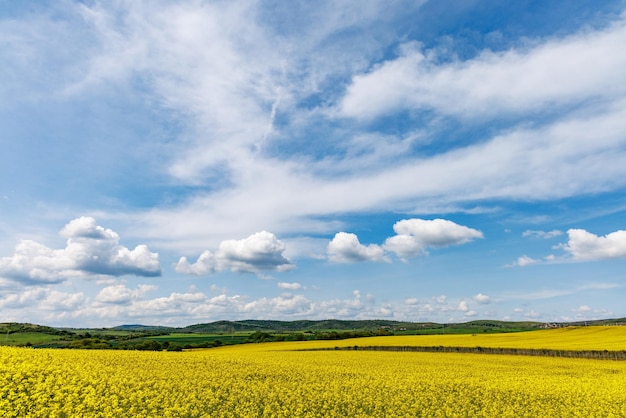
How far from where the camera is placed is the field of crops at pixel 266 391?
673 inches

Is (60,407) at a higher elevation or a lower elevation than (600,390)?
higher

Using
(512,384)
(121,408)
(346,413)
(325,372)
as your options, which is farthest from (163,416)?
(512,384)

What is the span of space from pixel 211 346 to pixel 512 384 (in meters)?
87.3

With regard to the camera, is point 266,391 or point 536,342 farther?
point 536,342

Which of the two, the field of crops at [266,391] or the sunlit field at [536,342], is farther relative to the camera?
the sunlit field at [536,342]

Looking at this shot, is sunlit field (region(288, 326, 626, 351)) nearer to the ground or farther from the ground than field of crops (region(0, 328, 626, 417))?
nearer to the ground

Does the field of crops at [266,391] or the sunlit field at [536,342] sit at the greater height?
the field of crops at [266,391]

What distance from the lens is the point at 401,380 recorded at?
28078 millimetres

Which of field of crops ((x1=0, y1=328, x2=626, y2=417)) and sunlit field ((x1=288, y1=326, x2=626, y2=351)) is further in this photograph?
sunlit field ((x1=288, y1=326, x2=626, y2=351))

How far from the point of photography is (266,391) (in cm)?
2275

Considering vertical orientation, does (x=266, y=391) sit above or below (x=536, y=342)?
above

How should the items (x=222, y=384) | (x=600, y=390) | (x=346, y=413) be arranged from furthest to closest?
(x=600, y=390)
(x=222, y=384)
(x=346, y=413)

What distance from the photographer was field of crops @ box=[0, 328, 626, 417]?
17.1 meters

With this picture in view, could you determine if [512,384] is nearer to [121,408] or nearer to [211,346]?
[121,408]
